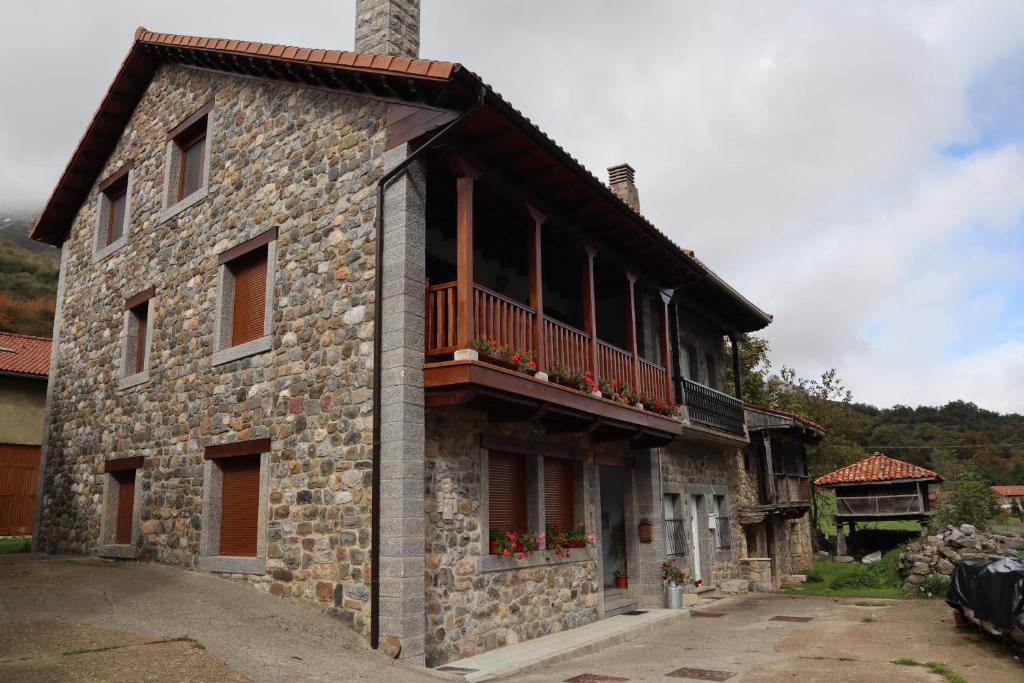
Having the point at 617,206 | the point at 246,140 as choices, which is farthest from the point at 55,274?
the point at 617,206

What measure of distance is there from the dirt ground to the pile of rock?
11.3 feet

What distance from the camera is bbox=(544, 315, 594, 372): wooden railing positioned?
9594 millimetres

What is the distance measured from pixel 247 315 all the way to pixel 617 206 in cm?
519

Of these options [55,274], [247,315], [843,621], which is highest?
[55,274]

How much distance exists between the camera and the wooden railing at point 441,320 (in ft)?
26.5

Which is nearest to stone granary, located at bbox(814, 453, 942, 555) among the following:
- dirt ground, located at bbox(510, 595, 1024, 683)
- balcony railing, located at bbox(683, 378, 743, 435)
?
balcony railing, located at bbox(683, 378, 743, 435)

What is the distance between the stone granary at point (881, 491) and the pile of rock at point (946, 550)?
7.41 m

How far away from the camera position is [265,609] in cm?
813

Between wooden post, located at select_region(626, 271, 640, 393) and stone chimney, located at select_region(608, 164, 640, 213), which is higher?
stone chimney, located at select_region(608, 164, 640, 213)

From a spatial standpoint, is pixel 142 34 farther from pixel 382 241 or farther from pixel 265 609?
pixel 265 609

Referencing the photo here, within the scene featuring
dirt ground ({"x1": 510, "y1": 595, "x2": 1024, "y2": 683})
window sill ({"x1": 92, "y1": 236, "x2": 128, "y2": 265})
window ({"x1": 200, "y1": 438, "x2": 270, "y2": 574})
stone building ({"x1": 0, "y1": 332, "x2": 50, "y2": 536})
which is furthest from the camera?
stone building ({"x1": 0, "y1": 332, "x2": 50, "y2": 536})

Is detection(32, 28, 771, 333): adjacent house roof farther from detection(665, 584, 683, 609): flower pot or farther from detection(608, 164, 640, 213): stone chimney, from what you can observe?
detection(665, 584, 683, 609): flower pot

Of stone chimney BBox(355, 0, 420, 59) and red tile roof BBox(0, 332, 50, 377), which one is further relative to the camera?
red tile roof BBox(0, 332, 50, 377)

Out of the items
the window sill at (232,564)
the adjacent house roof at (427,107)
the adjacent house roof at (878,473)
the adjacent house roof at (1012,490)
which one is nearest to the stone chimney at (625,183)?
the adjacent house roof at (427,107)
